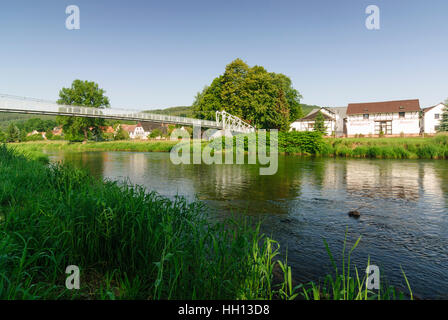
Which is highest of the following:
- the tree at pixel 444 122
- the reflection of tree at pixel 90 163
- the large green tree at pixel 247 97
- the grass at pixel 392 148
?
the large green tree at pixel 247 97

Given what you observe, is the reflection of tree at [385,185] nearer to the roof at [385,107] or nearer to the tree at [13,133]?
the roof at [385,107]

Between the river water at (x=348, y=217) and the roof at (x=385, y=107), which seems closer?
the river water at (x=348, y=217)

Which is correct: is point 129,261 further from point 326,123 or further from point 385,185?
point 326,123

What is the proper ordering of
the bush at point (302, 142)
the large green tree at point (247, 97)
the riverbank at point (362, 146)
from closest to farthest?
the riverbank at point (362, 146)
the bush at point (302, 142)
the large green tree at point (247, 97)

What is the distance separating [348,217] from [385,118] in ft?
177

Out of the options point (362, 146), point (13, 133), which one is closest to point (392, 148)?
point (362, 146)

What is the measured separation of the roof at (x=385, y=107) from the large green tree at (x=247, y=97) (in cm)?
1878

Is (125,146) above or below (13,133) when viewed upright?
below

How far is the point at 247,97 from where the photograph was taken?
134ft

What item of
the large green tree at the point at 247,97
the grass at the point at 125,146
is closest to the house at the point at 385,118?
the large green tree at the point at 247,97

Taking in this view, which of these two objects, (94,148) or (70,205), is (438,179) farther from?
(94,148)

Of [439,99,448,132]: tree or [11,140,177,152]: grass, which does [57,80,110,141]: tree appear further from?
[439,99,448,132]: tree

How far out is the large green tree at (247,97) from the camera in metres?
40.2
